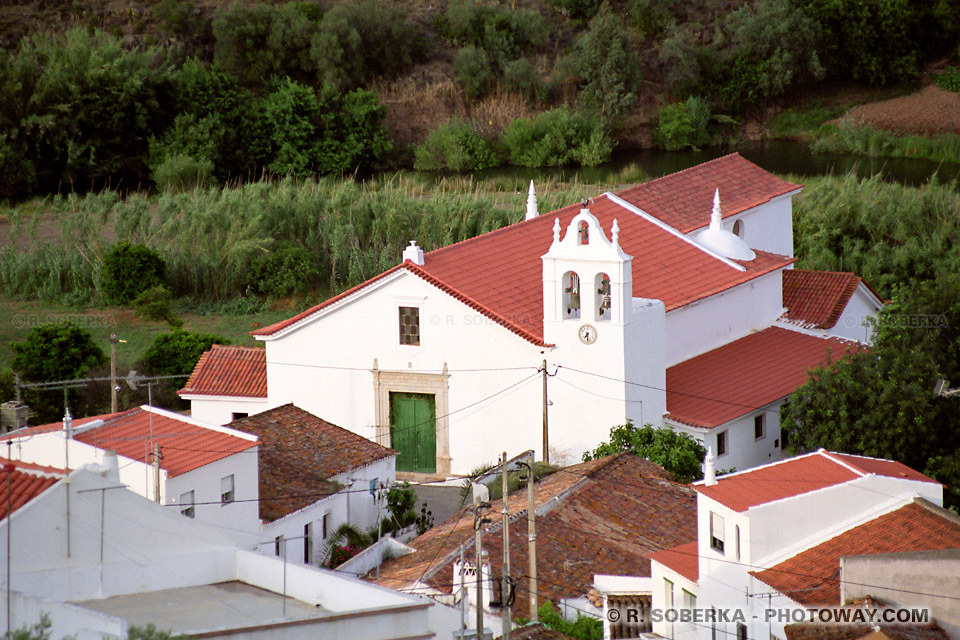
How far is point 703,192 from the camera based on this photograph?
135 ft

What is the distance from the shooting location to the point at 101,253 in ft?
158

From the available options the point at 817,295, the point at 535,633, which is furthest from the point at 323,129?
the point at 535,633

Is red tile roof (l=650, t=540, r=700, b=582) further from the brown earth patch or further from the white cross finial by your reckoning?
the brown earth patch

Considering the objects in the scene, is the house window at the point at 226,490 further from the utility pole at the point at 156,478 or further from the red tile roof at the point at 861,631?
the red tile roof at the point at 861,631

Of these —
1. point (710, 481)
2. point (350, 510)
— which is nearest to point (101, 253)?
point (350, 510)

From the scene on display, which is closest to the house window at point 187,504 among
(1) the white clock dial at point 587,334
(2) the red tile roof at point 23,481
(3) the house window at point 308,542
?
(3) the house window at point 308,542

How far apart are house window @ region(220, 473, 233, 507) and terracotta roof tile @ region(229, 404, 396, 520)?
0.93 m

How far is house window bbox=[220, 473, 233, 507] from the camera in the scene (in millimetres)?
25733

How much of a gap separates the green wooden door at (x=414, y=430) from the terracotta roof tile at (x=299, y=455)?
193 cm

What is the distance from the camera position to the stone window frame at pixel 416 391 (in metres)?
32.7

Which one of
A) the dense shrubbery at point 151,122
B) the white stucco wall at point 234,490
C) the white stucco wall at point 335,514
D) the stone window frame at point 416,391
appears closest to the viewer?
the white stucco wall at point 234,490

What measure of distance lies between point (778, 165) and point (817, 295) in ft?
108

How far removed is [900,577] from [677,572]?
3218 millimetres

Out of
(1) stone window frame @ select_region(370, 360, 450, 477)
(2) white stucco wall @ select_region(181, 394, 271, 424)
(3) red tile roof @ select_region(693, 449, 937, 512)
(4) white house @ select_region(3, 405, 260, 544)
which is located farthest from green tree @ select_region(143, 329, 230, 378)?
(3) red tile roof @ select_region(693, 449, 937, 512)
